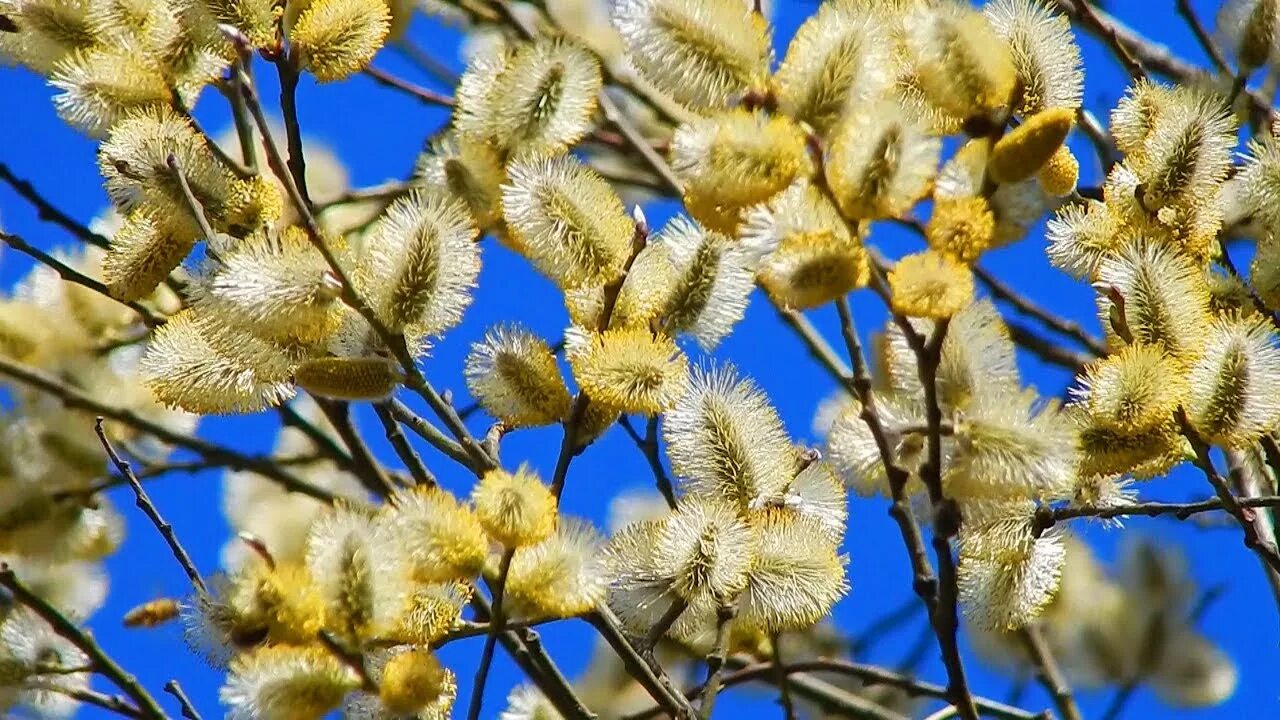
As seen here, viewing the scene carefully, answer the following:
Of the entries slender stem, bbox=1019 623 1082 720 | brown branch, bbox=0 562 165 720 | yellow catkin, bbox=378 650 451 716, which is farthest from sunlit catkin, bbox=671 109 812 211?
slender stem, bbox=1019 623 1082 720

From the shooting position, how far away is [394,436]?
1.89 metres

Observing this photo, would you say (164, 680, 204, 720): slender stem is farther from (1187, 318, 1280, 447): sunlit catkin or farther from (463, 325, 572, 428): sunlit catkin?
(1187, 318, 1280, 447): sunlit catkin

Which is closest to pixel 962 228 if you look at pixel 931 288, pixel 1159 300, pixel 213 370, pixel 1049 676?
Answer: pixel 931 288

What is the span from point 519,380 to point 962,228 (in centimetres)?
51

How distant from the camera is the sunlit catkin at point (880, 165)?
4.48ft

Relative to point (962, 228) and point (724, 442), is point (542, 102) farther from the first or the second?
point (962, 228)

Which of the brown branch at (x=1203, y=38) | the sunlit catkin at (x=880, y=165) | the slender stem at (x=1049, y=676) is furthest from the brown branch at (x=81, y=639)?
the brown branch at (x=1203, y=38)

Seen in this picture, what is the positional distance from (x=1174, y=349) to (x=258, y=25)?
1.01m

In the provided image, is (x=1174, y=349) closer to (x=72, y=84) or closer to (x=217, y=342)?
(x=217, y=342)

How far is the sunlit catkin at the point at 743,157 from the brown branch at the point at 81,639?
90 cm

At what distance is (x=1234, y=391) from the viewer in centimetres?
156

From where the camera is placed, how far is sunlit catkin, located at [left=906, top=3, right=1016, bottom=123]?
1437 mm

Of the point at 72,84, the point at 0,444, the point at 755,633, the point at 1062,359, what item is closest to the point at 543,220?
the point at 72,84

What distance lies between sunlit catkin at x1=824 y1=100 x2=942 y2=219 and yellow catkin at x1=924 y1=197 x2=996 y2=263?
35mm
